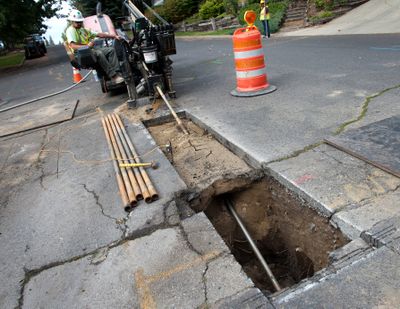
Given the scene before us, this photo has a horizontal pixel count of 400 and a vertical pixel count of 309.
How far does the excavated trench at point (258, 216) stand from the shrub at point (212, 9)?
86.2 feet

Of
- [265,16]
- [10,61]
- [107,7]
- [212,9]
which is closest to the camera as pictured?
[265,16]

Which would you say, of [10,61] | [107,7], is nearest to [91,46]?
[107,7]

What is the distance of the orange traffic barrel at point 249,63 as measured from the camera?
625 cm

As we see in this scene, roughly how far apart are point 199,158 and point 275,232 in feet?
4.41

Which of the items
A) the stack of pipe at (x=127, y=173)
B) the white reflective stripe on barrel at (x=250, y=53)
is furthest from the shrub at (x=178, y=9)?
the stack of pipe at (x=127, y=173)

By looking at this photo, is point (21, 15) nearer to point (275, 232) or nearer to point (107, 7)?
point (107, 7)

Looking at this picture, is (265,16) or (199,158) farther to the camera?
(265,16)

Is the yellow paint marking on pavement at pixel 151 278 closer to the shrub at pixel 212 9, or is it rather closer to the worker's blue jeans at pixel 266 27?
the worker's blue jeans at pixel 266 27

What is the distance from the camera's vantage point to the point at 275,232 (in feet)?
12.7

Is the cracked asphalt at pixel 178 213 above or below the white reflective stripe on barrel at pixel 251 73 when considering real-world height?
below

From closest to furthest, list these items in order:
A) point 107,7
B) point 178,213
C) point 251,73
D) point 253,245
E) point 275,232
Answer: point 178,213, point 253,245, point 275,232, point 251,73, point 107,7

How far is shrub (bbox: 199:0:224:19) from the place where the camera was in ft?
92.0

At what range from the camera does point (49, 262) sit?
9.73 ft

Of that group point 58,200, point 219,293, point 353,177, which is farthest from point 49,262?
point 353,177
